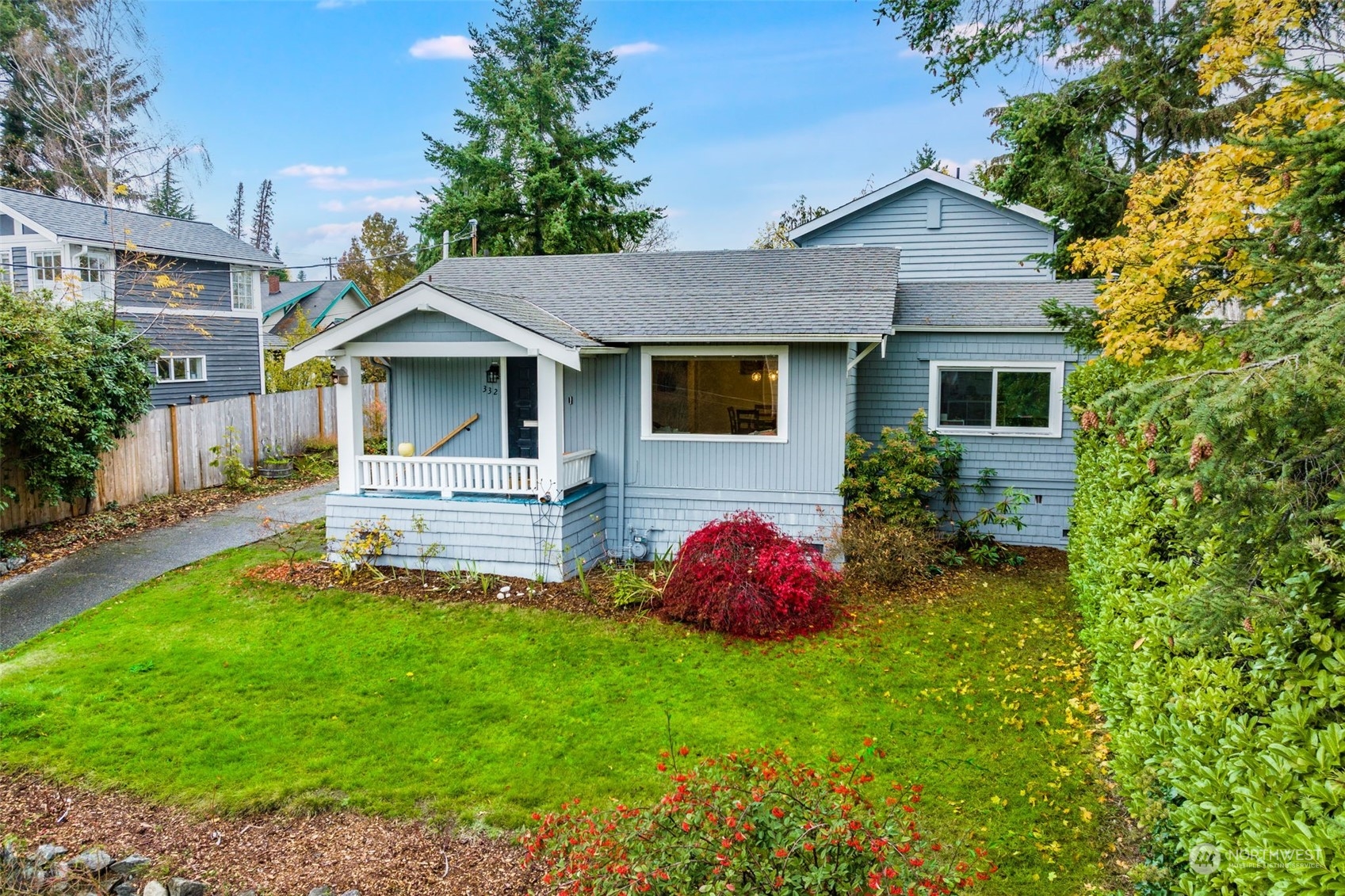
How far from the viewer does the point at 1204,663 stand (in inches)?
117

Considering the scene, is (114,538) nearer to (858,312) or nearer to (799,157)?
(858,312)

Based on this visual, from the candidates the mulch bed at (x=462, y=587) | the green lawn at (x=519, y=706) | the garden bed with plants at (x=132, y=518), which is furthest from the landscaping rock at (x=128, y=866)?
the garden bed with plants at (x=132, y=518)

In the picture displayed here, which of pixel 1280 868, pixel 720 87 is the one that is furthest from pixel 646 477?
pixel 720 87

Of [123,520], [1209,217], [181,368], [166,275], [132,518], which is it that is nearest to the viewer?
[1209,217]

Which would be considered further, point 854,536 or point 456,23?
point 456,23

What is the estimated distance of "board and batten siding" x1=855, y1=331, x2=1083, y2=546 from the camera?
11078 mm

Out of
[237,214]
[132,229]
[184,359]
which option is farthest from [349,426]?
[237,214]

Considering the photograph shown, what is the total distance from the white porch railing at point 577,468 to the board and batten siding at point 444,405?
1.49 metres

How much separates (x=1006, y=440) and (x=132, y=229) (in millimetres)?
21060

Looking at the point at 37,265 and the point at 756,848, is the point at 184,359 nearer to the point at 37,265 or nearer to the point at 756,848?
the point at 37,265

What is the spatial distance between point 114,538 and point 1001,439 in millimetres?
13146

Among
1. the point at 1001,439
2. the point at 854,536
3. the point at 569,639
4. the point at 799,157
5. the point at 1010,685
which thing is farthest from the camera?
the point at 799,157

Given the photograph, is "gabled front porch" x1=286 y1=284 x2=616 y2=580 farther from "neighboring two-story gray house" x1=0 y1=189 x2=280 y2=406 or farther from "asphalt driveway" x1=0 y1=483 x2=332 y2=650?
"neighboring two-story gray house" x1=0 y1=189 x2=280 y2=406

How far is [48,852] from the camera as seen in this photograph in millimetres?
4598
